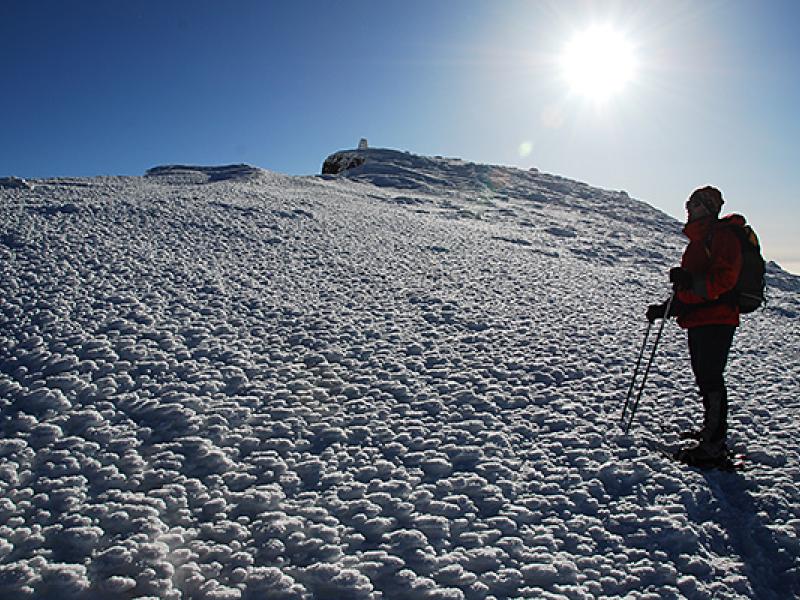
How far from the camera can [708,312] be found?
12.4ft

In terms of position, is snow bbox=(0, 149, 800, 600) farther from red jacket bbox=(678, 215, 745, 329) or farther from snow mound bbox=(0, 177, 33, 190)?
snow mound bbox=(0, 177, 33, 190)

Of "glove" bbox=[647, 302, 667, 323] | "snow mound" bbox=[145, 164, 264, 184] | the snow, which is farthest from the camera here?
"snow mound" bbox=[145, 164, 264, 184]

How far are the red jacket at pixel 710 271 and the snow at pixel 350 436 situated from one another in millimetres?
1163

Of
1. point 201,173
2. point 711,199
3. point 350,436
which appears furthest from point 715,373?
point 201,173

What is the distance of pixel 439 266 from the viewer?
9.38 meters

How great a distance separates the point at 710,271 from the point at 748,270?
32cm

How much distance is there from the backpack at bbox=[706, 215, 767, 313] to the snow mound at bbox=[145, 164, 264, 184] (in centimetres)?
1723

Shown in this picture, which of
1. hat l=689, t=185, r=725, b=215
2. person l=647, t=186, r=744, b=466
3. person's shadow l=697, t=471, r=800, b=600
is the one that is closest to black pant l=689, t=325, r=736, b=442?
person l=647, t=186, r=744, b=466

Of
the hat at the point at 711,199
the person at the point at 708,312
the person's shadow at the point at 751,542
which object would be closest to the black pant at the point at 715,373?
the person at the point at 708,312

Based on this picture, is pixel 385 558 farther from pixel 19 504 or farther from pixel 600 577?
pixel 19 504

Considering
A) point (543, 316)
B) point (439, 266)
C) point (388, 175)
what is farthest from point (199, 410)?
point (388, 175)

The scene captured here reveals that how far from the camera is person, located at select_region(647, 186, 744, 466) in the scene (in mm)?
3643

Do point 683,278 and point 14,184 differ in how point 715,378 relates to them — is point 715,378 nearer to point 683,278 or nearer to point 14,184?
point 683,278

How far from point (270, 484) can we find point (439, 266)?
666 cm
